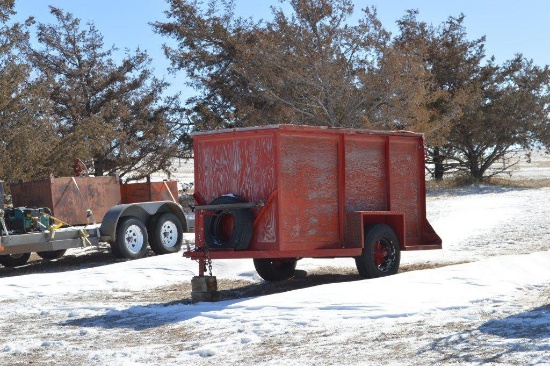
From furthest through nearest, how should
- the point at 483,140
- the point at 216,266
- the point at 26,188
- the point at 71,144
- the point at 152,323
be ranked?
1. the point at 483,140
2. the point at 71,144
3. the point at 26,188
4. the point at 216,266
5. the point at 152,323

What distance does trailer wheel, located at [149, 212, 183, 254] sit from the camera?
17781 millimetres

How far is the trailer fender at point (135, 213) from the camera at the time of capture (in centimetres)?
1692

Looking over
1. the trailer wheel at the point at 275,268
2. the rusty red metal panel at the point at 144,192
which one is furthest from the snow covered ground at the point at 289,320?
the rusty red metal panel at the point at 144,192

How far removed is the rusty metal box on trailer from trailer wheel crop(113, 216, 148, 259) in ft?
14.2

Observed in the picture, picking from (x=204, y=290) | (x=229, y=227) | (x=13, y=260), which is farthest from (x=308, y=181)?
(x=13, y=260)

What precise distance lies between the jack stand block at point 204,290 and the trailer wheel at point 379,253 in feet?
7.67

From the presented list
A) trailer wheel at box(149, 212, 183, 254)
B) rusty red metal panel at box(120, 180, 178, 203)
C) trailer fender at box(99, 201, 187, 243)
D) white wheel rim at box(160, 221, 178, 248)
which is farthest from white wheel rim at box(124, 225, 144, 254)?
rusty red metal panel at box(120, 180, 178, 203)

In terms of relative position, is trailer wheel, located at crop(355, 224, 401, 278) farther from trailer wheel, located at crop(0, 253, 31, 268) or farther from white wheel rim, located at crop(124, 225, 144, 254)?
trailer wheel, located at crop(0, 253, 31, 268)

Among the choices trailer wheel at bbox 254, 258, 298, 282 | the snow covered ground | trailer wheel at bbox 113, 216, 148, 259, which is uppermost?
trailer wheel at bbox 113, 216, 148, 259

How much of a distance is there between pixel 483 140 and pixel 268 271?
24895 mm

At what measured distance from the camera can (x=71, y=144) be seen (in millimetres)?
27688

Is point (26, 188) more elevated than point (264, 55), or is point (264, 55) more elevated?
point (264, 55)

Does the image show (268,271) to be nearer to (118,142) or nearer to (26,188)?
(26,188)

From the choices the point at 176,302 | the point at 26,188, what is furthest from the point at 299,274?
the point at 26,188
